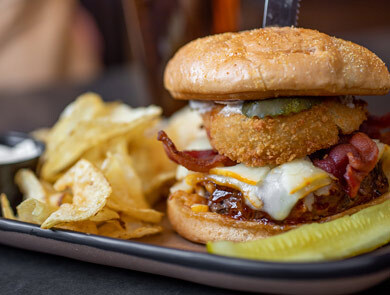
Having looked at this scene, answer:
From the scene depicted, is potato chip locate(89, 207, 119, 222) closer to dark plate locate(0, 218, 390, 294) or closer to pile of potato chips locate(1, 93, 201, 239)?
pile of potato chips locate(1, 93, 201, 239)

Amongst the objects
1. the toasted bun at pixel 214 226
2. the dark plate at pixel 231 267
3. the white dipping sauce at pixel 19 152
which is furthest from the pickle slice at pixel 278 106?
the white dipping sauce at pixel 19 152

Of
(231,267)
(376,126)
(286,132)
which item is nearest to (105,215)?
(231,267)

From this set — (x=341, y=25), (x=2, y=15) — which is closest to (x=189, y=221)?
(x=2, y=15)

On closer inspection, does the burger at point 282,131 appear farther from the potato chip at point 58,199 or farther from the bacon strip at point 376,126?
the potato chip at point 58,199

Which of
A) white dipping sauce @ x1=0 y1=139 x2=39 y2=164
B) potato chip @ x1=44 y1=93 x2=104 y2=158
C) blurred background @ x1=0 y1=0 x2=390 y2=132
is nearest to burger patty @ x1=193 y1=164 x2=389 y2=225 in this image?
potato chip @ x1=44 y1=93 x2=104 y2=158

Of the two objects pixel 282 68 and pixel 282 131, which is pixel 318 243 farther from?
pixel 282 68

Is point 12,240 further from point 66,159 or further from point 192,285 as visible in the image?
point 192,285
